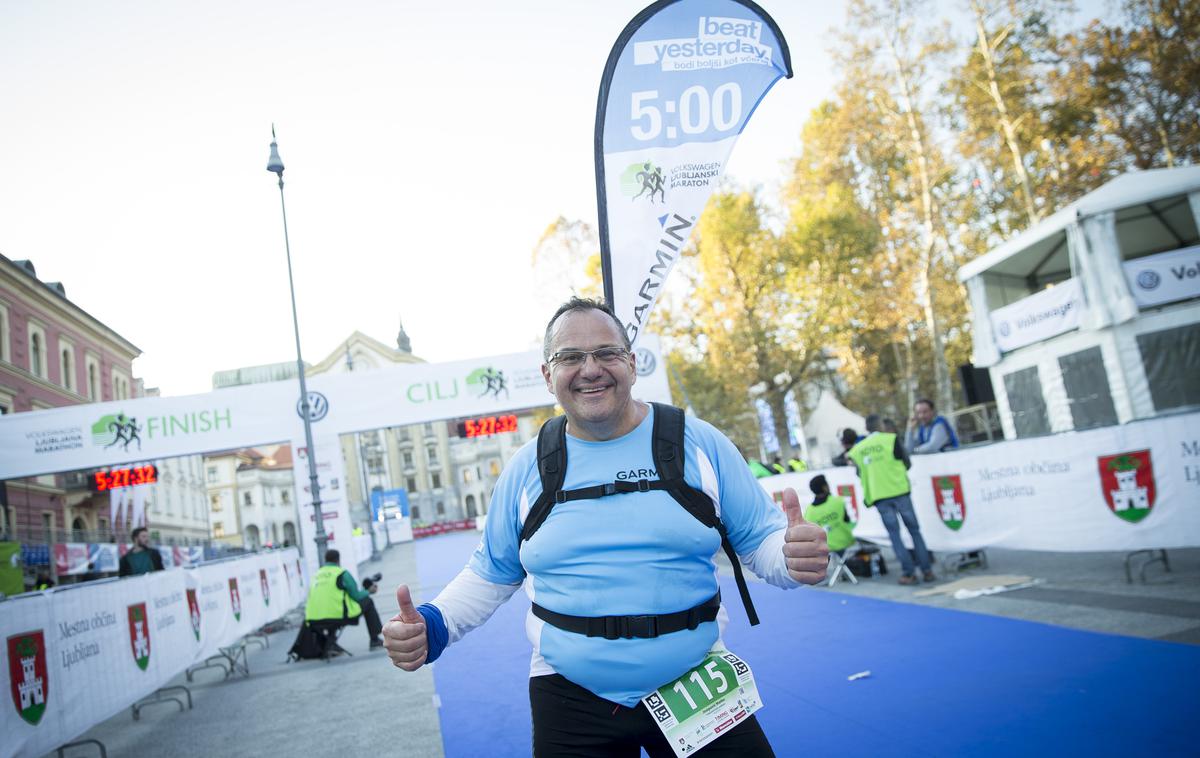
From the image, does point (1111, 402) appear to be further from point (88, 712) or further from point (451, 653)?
point (88, 712)

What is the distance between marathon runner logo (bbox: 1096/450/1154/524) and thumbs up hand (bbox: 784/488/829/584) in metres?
6.60

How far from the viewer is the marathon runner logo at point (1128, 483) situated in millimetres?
7199

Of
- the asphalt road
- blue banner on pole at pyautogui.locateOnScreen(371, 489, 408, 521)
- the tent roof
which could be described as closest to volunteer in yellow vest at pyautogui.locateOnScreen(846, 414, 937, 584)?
the asphalt road

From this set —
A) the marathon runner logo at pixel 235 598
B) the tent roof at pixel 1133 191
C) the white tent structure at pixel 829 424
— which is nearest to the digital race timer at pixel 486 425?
the marathon runner logo at pixel 235 598

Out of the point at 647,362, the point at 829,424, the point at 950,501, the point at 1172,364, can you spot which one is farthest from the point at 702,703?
the point at 829,424

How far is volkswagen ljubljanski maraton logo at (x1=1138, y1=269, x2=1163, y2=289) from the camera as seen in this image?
14594 millimetres

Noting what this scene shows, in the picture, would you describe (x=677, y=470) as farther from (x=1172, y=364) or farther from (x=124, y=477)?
(x=124, y=477)

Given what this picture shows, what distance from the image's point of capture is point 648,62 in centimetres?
425

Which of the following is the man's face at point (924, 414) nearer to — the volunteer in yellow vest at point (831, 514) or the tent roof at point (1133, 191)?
the volunteer in yellow vest at point (831, 514)

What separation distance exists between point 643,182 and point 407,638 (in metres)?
2.74

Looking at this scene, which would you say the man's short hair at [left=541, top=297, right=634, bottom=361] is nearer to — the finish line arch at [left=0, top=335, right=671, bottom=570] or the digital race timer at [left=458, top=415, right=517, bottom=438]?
the finish line arch at [left=0, top=335, right=671, bottom=570]

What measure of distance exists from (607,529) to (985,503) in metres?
8.17

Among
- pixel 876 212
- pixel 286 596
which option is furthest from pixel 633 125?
pixel 876 212

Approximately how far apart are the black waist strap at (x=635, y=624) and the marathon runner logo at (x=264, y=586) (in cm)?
1341
